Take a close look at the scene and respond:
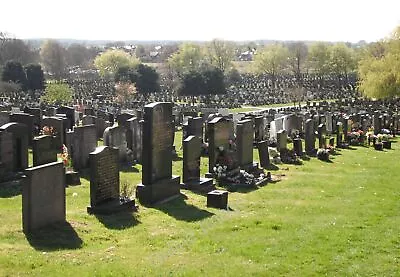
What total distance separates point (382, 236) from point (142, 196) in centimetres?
612

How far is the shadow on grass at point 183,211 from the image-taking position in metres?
13.7

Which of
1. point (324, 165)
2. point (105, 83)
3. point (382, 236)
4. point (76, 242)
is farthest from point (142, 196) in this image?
point (105, 83)

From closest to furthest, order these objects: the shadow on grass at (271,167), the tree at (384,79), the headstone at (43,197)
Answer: the headstone at (43,197), the shadow on grass at (271,167), the tree at (384,79)

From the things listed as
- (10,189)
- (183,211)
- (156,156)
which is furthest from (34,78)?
(183,211)

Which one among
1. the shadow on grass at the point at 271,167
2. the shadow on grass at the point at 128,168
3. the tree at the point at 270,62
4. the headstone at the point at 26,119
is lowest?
the shadow on grass at the point at 271,167

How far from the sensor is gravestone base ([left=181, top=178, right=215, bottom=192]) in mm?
16938

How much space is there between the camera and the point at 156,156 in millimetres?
15352

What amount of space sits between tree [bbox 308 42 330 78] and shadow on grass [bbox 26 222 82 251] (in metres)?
80.0

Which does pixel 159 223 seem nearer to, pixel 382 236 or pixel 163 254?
pixel 163 254

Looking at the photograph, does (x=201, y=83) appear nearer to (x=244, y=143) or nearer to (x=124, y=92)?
(x=124, y=92)

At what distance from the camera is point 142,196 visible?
15.1 m

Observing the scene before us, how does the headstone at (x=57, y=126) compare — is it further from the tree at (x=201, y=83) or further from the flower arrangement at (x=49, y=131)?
the tree at (x=201, y=83)

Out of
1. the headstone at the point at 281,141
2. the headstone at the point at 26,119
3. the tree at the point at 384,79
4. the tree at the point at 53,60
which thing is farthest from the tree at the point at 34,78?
the headstone at the point at 281,141

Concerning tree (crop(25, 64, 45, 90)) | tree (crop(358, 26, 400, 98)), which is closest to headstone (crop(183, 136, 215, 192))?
tree (crop(358, 26, 400, 98))
